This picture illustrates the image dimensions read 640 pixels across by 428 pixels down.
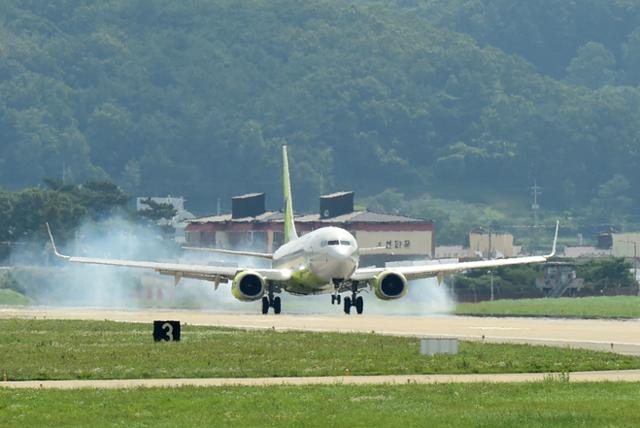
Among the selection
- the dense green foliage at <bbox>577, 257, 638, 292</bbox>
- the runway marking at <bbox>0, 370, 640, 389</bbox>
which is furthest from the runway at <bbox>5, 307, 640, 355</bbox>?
the dense green foliage at <bbox>577, 257, 638, 292</bbox>

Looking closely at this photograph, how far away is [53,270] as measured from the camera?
14262 centimetres

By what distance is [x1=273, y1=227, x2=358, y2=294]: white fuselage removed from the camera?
9344 cm

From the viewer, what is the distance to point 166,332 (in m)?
66.6

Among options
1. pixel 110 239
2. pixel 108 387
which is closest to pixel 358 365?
pixel 108 387

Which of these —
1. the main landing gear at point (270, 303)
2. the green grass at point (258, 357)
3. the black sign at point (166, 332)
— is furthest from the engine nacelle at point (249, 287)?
the black sign at point (166, 332)

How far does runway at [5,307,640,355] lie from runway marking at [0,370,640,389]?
10.5 m

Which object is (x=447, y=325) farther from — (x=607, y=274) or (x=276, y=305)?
(x=607, y=274)

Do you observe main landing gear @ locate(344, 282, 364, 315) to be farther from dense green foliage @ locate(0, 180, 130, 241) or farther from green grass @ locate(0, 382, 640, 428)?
dense green foliage @ locate(0, 180, 130, 241)

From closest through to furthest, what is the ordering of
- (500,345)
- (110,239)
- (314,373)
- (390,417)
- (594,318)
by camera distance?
(390,417) < (314,373) < (500,345) < (594,318) < (110,239)

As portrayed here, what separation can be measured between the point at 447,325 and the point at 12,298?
2036 inches

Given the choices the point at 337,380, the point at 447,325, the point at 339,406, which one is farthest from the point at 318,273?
the point at 339,406

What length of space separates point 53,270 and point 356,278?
49.5 m

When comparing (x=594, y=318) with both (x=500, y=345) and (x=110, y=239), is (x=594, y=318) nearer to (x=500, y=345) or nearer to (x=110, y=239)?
(x=500, y=345)

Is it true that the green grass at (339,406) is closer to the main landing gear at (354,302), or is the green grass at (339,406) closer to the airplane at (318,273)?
the airplane at (318,273)
